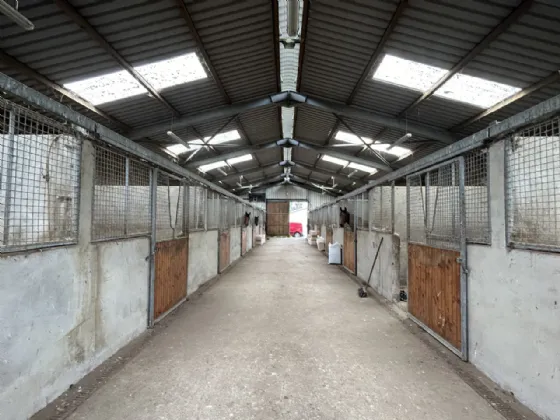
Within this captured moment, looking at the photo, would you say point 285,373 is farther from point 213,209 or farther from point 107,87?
point 107,87

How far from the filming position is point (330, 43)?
16.5 ft

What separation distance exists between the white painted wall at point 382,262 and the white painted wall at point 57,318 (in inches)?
152

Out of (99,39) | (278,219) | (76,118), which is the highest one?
(99,39)

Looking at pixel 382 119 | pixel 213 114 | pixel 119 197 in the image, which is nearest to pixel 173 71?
pixel 213 114

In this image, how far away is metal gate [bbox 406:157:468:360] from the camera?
→ 2865 mm

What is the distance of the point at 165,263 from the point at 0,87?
9.23 feet

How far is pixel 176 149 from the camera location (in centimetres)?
966

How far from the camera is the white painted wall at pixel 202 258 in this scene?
5266mm

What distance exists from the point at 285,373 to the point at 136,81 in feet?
18.1

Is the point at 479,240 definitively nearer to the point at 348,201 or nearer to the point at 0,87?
the point at 0,87

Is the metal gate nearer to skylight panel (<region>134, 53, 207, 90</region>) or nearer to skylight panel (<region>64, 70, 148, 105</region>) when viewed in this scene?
skylight panel (<region>134, 53, 207, 90</region>)

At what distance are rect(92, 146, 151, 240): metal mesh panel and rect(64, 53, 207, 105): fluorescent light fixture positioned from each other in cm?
256

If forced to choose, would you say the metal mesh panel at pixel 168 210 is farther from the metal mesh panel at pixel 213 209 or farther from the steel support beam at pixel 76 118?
the metal mesh panel at pixel 213 209

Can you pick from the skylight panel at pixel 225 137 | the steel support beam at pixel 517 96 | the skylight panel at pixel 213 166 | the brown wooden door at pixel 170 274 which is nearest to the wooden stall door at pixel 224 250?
the brown wooden door at pixel 170 274
